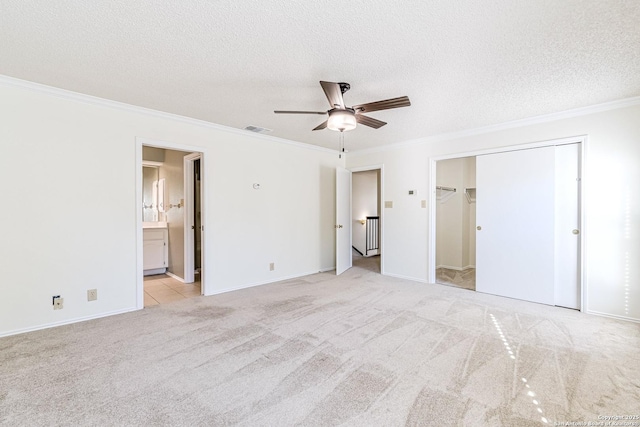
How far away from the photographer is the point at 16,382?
2021mm

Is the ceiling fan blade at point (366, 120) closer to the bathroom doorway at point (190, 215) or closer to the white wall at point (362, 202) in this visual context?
the bathroom doorway at point (190, 215)

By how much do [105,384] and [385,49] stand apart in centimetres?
315

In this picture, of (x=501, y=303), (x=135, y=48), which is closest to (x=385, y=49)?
(x=135, y=48)

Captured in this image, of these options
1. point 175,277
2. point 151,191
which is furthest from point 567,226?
point 151,191

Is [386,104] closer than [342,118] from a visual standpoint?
Yes

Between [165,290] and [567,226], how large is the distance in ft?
18.6

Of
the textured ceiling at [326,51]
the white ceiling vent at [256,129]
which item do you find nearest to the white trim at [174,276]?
the white ceiling vent at [256,129]

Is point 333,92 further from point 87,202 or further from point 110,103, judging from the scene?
point 87,202

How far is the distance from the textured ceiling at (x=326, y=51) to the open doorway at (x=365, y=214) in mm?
4615

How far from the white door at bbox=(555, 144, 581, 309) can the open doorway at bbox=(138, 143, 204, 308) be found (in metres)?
4.92

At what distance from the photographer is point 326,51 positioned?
225 centimetres

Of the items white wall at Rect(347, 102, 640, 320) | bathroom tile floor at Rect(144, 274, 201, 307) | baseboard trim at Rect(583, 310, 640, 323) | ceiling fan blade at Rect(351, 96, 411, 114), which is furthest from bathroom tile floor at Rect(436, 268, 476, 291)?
bathroom tile floor at Rect(144, 274, 201, 307)

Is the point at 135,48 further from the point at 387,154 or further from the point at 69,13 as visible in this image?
the point at 387,154

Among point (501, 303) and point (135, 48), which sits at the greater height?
point (135, 48)
